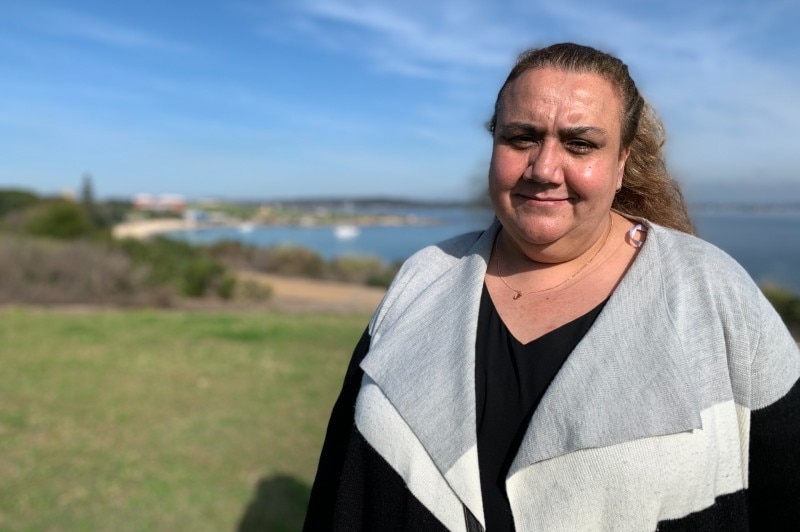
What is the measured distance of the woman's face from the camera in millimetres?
1645

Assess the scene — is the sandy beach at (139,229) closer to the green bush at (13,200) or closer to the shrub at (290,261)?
the shrub at (290,261)

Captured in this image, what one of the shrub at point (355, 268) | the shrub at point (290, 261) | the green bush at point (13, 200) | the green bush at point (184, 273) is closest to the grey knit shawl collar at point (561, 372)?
the green bush at point (184, 273)

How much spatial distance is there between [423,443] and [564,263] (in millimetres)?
600

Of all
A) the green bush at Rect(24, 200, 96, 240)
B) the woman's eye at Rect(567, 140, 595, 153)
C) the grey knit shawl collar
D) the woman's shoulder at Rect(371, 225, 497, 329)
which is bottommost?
the green bush at Rect(24, 200, 96, 240)

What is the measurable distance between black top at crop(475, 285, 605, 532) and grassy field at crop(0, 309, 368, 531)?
3.41 m

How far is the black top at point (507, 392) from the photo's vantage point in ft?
5.39

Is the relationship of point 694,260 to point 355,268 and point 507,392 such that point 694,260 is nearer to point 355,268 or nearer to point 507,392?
point 507,392

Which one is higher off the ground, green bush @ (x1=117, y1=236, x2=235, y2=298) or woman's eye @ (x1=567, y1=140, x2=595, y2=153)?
woman's eye @ (x1=567, y1=140, x2=595, y2=153)

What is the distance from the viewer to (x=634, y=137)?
6.08ft

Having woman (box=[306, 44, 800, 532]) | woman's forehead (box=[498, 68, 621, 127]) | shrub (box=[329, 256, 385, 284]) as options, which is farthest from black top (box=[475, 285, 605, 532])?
shrub (box=[329, 256, 385, 284])

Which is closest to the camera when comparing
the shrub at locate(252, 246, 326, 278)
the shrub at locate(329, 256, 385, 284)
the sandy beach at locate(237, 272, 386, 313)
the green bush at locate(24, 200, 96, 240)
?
the sandy beach at locate(237, 272, 386, 313)

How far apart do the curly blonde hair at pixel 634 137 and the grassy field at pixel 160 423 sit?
3596mm

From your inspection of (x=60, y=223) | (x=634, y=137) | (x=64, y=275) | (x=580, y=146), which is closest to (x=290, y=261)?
(x=60, y=223)

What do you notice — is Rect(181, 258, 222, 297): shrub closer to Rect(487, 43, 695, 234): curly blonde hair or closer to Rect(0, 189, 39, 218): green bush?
Rect(487, 43, 695, 234): curly blonde hair
